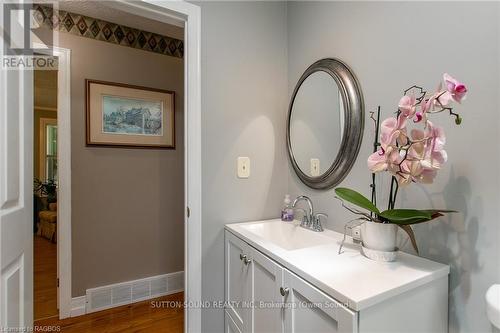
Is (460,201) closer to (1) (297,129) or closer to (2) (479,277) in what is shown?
(2) (479,277)

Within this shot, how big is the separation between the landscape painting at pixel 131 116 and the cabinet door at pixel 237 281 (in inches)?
53.1

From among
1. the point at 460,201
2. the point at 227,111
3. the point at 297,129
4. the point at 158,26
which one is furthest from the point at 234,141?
the point at 158,26

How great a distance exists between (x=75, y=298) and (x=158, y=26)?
2382 millimetres

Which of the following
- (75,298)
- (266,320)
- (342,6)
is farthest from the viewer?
(75,298)

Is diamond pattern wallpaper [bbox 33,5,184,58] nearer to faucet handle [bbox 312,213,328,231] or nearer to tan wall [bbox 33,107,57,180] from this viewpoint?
faucet handle [bbox 312,213,328,231]

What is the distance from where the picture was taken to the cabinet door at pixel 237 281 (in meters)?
1.26

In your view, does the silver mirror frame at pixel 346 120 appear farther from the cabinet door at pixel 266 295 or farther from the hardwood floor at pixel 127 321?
the hardwood floor at pixel 127 321

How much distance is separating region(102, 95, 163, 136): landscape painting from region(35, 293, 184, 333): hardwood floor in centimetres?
151

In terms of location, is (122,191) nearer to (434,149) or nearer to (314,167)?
(314,167)

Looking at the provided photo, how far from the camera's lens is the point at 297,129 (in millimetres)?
1604

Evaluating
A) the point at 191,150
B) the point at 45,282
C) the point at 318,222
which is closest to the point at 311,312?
the point at 318,222

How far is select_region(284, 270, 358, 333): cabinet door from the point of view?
693mm

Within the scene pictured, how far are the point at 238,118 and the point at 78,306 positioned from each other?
199cm

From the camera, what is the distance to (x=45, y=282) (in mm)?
2576
